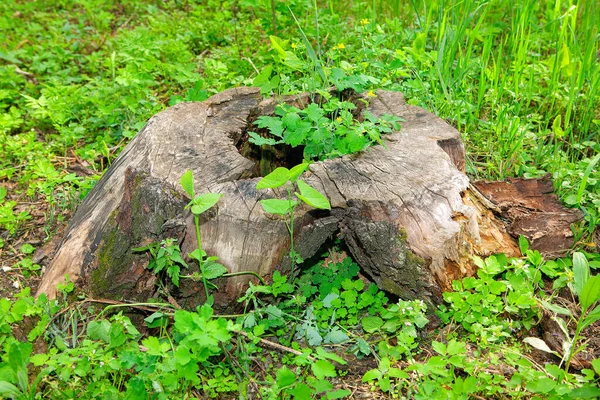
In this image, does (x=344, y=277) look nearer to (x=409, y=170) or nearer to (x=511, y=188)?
(x=409, y=170)

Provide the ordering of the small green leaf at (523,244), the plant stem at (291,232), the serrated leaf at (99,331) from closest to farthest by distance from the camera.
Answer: the serrated leaf at (99,331), the plant stem at (291,232), the small green leaf at (523,244)

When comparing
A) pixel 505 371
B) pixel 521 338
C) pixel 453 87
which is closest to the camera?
pixel 505 371

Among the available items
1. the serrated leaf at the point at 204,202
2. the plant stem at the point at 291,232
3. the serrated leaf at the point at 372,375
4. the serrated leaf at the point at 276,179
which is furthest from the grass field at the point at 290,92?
the serrated leaf at the point at 276,179

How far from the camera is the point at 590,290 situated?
2264mm

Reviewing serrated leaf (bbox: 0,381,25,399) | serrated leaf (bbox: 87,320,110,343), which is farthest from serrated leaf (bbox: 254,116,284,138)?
serrated leaf (bbox: 0,381,25,399)

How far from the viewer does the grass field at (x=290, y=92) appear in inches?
90.0

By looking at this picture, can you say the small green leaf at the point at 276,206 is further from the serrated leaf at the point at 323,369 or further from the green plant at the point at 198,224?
the serrated leaf at the point at 323,369

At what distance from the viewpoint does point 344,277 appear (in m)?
2.81

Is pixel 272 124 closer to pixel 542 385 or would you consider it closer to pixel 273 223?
pixel 273 223

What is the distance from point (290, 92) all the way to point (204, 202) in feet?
4.34

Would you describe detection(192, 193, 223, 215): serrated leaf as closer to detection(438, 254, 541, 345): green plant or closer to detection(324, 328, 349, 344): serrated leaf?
detection(324, 328, 349, 344): serrated leaf

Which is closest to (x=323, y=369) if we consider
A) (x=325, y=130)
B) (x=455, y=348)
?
(x=455, y=348)

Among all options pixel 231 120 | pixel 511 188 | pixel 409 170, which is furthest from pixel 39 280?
pixel 511 188

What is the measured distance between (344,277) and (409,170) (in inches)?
22.5
